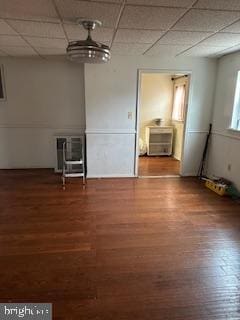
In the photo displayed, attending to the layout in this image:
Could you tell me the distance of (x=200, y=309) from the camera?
163cm

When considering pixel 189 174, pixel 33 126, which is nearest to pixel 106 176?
pixel 189 174

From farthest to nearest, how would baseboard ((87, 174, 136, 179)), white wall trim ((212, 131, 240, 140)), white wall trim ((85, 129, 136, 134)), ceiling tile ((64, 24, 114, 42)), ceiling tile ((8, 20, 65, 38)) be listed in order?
1. baseboard ((87, 174, 136, 179))
2. white wall trim ((85, 129, 136, 134))
3. white wall trim ((212, 131, 240, 140))
4. ceiling tile ((64, 24, 114, 42))
5. ceiling tile ((8, 20, 65, 38))

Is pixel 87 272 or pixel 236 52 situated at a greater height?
pixel 236 52

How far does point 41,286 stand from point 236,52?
405cm

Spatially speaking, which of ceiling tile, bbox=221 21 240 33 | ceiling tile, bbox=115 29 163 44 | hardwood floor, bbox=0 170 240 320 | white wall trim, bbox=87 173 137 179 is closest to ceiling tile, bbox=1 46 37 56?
ceiling tile, bbox=115 29 163 44

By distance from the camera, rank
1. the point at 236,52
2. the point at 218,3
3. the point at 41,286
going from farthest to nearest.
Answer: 1. the point at 236,52
2. the point at 218,3
3. the point at 41,286

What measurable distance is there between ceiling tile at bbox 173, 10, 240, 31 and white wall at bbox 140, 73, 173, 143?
3.70m

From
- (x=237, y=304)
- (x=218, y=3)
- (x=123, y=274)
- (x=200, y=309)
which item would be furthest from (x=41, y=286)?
(x=218, y=3)

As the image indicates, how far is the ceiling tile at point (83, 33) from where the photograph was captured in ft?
8.63

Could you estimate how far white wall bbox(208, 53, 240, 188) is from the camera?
12.2ft

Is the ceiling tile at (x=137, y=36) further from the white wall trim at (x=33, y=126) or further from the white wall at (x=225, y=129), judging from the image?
the white wall trim at (x=33, y=126)

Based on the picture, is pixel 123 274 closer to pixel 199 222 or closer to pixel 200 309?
pixel 200 309

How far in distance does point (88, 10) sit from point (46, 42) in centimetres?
142

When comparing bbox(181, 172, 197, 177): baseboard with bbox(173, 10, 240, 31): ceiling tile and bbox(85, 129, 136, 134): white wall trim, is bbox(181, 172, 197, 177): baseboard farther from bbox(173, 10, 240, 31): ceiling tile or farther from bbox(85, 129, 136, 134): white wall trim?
bbox(173, 10, 240, 31): ceiling tile
